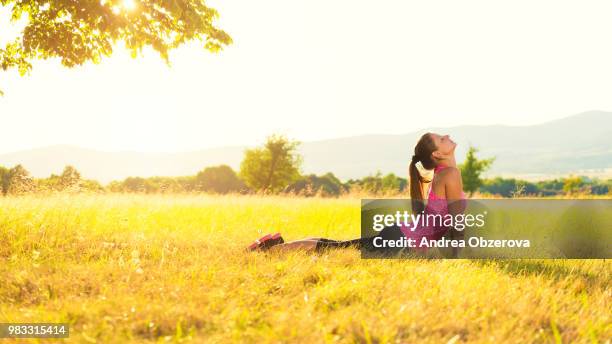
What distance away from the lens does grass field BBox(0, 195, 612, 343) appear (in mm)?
3949

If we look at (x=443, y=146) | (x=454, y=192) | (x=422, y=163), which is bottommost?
(x=454, y=192)

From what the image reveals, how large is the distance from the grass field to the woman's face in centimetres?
129

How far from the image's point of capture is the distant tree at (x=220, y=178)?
5909 centimetres

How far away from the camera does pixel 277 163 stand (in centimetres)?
5672

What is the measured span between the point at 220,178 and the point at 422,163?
54903 mm

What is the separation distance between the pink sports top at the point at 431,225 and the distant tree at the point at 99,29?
539cm

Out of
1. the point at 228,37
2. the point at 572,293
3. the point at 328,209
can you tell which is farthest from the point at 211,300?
the point at 328,209

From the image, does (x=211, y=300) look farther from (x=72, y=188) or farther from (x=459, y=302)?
(x=72, y=188)

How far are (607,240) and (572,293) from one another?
135 inches

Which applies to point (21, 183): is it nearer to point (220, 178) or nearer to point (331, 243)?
point (331, 243)

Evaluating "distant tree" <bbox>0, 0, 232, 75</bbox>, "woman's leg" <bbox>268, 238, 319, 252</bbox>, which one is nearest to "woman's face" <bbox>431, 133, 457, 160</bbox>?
"woman's leg" <bbox>268, 238, 319, 252</bbox>

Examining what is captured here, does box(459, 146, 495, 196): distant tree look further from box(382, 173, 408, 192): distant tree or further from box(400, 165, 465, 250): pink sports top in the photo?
box(400, 165, 465, 250): pink sports top

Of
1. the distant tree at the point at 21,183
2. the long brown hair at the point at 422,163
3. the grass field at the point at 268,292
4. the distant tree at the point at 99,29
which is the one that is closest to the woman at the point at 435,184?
the long brown hair at the point at 422,163

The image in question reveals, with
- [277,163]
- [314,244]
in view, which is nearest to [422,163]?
[314,244]
